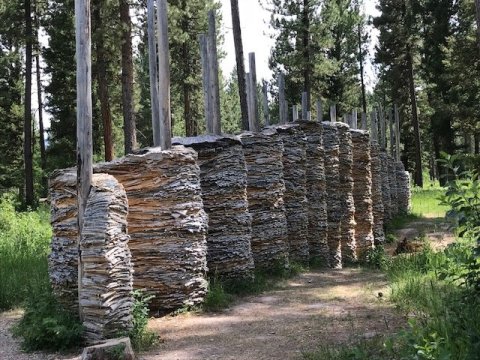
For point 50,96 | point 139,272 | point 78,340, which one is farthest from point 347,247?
Result: point 50,96

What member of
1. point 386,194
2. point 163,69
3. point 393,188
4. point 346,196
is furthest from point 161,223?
point 393,188

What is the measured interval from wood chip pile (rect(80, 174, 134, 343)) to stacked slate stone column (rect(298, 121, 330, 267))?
651 cm

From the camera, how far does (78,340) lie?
17.6ft

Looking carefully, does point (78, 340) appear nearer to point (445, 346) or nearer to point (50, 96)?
point (445, 346)

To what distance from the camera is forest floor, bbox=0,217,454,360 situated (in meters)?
5.12

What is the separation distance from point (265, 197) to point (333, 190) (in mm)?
3793

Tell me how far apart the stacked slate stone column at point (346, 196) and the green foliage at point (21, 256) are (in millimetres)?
6857

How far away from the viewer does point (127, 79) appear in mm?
14906

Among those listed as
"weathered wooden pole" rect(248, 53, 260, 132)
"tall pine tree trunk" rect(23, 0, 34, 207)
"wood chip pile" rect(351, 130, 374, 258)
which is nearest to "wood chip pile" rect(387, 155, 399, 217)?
"wood chip pile" rect(351, 130, 374, 258)

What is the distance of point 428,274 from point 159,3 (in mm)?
5342

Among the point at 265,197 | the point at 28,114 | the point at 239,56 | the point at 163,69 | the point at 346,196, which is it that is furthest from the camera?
the point at 28,114

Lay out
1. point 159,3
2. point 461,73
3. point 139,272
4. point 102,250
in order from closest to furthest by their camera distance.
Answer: point 102,250, point 139,272, point 159,3, point 461,73

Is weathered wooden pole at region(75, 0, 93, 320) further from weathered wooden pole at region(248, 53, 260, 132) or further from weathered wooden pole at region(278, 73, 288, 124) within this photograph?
weathered wooden pole at region(278, 73, 288, 124)

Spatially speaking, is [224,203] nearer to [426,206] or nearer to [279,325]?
[279,325]
